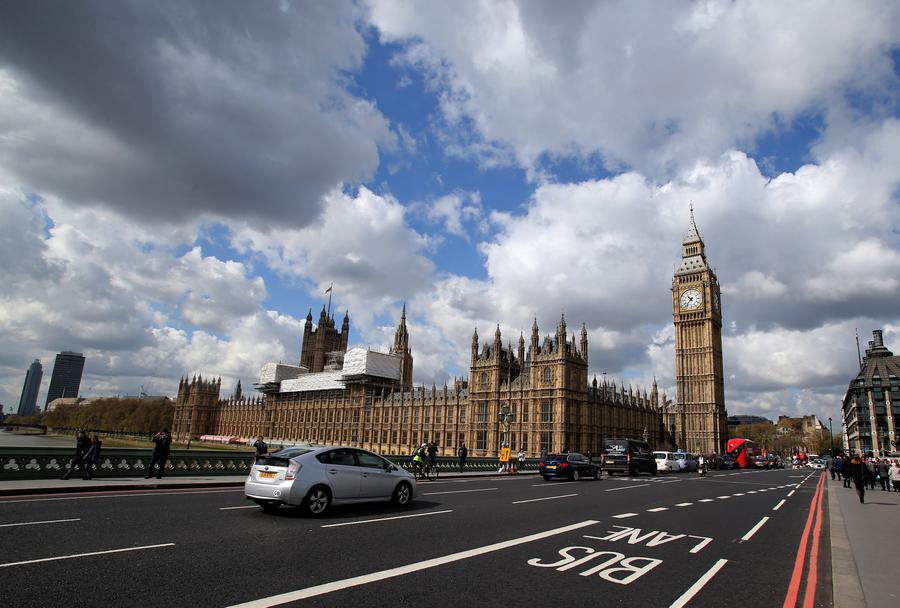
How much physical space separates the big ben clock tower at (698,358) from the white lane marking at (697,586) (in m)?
90.5

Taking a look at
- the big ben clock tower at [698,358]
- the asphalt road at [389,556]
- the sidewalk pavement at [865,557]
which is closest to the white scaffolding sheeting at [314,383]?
the big ben clock tower at [698,358]

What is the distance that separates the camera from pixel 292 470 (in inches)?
470

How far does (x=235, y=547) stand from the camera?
8.59 meters

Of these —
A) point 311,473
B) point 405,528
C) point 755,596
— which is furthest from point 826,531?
point 311,473

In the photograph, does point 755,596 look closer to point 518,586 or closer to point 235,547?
point 518,586

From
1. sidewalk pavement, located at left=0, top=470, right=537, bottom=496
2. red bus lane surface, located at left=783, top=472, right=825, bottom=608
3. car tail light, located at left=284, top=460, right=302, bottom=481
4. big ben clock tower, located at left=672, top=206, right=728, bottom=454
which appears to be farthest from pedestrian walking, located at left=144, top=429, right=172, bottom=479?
big ben clock tower, located at left=672, top=206, right=728, bottom=454

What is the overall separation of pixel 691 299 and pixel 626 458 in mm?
71096

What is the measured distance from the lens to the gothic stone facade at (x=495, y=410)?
216ft

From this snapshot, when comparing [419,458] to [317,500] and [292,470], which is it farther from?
[292,470]

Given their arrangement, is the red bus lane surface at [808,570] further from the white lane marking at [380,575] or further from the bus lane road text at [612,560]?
the white lane marking at [380,575]

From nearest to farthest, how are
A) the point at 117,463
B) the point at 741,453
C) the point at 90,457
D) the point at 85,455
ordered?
the point at 90,457 → the point at 85,455 → the point at 117,463 → the point at 741,453

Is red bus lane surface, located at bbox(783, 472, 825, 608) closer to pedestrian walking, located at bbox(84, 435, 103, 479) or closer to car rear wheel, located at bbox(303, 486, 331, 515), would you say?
car rear wheel, located at bbox(303, 486, 331, 515)

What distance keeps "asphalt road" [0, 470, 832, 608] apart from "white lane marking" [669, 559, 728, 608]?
0.12 ft

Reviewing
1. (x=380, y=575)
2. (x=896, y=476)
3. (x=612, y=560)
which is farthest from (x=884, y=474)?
(x=380, y=575)
